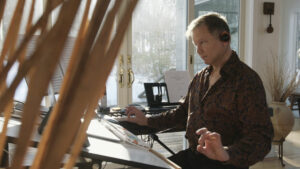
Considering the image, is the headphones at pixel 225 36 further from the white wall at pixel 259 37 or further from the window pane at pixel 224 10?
the white wall at pixel 259 37

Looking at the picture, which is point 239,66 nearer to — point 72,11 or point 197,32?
point 197,32

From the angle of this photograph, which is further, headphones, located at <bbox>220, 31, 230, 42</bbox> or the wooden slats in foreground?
headphones, located at <bbox>220, 31, 230, 42</bbox>

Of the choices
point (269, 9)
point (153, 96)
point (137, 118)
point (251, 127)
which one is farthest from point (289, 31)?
point (251, 127)

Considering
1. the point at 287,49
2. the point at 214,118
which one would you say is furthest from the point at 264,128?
the point at 287,49

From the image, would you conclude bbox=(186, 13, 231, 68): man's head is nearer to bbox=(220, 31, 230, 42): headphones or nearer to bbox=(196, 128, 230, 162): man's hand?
bbox=(220, 31, 230, 42): headphones

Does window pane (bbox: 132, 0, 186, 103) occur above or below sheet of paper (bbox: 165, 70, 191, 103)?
above

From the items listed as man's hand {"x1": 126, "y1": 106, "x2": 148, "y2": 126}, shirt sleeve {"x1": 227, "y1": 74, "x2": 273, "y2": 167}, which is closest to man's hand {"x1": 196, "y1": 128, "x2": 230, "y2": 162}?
shirt sleeve {"x1": 227, "y1": 74, "x2": 273, "y2": 167}

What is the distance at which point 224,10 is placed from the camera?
425cm

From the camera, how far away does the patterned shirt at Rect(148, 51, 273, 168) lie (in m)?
1.27

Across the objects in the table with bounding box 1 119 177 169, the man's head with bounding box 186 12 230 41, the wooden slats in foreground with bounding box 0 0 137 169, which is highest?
the man's head with bounding box 186 12 230 41

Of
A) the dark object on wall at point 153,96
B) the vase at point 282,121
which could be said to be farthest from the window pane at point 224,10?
the dark object on wall at point 153,96

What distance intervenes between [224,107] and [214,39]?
362mm

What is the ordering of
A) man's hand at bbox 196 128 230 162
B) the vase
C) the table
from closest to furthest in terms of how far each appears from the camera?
the table
man's hand at bbox 196 128 230 162
the vase

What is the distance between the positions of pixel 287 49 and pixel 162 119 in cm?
553
